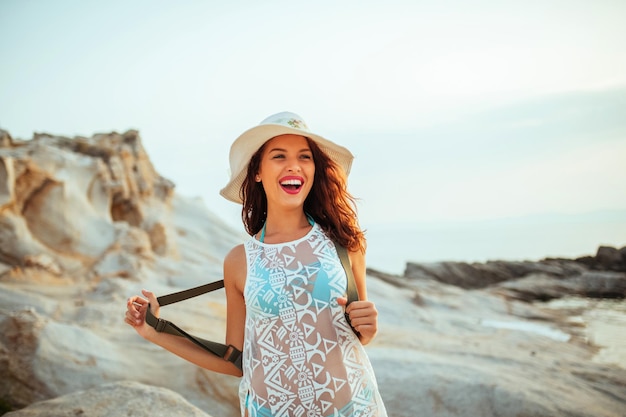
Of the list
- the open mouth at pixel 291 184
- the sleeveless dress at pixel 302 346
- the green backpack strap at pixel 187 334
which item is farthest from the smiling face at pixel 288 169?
the green backpack strap at pixel 187 334

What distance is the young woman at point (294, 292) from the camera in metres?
2.02

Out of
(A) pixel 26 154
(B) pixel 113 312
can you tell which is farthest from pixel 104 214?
(B) pixel 113 312

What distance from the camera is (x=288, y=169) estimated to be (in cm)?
227

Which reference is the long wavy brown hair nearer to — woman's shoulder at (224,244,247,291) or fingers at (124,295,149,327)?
woman's shoulder at (224,244,247,291)

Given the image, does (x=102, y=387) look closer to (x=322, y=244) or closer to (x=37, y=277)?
(x=322, y=244)

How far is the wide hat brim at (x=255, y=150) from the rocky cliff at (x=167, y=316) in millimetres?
1594

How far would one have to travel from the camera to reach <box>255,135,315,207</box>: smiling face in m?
2.28

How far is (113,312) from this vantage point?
664 cm

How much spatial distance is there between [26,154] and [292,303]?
30.3 ft

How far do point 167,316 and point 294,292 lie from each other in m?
Result: 5.34

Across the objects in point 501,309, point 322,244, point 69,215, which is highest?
point 322,244

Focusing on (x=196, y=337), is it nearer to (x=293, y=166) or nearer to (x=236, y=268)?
(x=236, y=268)

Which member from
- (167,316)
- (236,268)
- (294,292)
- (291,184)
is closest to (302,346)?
(294,292)

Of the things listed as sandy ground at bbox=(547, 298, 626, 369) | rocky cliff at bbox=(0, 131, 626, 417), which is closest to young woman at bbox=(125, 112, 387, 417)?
rocky cliff at bbox=(0, 131, 626, 417)
